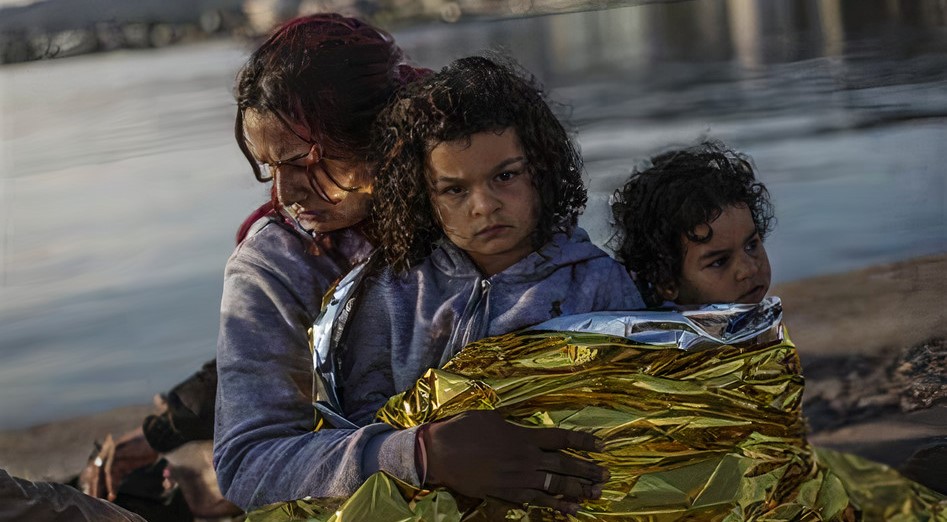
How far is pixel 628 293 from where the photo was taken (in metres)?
1.90

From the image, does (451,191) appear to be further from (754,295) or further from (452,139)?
(754,295)

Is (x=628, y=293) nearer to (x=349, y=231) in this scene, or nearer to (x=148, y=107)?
(x=349, y=231)

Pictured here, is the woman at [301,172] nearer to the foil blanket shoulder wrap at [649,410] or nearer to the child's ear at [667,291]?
the foil blanket shoulder wrap at [649,410]

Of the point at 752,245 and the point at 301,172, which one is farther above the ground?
the point at 301,172

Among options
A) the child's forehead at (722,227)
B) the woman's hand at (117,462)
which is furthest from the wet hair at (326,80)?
the woman's hand at (117,462)

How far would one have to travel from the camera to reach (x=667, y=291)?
1.96 m

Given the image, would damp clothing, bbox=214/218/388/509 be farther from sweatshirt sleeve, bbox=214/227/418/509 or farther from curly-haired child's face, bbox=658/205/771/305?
curly-haired child's face, bbox=658/205/771/305

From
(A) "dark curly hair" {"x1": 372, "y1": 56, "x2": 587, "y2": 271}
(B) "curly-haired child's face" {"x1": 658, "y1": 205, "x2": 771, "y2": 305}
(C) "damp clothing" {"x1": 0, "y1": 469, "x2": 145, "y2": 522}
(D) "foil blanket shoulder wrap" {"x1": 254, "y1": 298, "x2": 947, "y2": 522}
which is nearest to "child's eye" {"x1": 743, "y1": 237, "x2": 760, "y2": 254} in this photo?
(B) "curly-haired child's face" {"x1": 658, "y1": 205, "x2": 771, "y2": 305}

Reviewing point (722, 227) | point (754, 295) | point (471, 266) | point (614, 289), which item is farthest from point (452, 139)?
point (754, 295)

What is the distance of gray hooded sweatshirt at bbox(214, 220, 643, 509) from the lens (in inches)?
72.5

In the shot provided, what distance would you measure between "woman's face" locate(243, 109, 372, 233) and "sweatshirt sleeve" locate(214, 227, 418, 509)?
8 centimetres

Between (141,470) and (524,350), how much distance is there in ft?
3.76

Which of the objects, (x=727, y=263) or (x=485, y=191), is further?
(x=727, y=263)

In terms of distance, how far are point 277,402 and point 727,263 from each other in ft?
2.55
